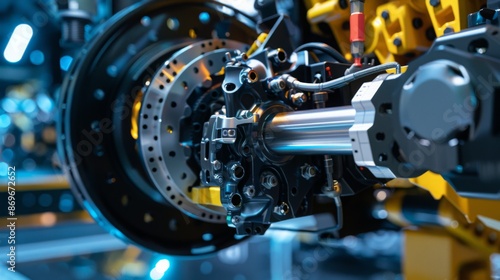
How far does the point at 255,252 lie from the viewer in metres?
2.68

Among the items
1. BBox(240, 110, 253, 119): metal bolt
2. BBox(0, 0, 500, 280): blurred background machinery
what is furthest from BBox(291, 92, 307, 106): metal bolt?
BBox(240, 110, 253, 119): metal bolt

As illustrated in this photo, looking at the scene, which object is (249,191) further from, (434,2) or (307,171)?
(434,2)

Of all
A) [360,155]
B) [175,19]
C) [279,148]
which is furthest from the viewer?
[175,19]

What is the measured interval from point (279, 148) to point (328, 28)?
0.68 metres

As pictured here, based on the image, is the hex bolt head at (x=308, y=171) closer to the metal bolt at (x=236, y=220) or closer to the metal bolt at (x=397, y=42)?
the metal bolt at (x=236, y=220)

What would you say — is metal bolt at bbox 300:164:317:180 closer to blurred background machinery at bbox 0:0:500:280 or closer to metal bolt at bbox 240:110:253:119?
blurred background machinery at bbox 0:0:500:280

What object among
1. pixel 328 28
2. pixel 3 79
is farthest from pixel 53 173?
pixel 328 28

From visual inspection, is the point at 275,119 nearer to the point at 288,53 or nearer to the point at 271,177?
the point at 271,177

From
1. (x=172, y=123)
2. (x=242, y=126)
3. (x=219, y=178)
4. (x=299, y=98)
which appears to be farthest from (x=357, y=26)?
(x=172, y=123)

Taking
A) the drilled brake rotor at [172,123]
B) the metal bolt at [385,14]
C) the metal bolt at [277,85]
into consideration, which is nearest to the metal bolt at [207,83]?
the drilled brake rotor at [172,123]

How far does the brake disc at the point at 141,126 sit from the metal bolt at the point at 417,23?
499mm

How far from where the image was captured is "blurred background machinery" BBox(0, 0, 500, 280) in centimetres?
105

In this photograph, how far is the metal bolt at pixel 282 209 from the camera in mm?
1055

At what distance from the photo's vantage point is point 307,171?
1.08m
